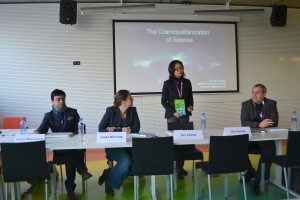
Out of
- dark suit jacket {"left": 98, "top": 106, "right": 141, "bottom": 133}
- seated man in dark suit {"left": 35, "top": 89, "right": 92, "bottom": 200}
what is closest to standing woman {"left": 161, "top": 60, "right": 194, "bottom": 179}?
dark suit jacket {"left": 98, "top": 106, "right": 141, "bottom": 133}

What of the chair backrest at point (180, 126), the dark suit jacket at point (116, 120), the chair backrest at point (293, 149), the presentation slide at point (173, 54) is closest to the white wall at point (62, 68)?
the presentation slide at point (173, 54)

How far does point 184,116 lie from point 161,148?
4.69ft

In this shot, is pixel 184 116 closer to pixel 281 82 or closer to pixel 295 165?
pixel 295 165

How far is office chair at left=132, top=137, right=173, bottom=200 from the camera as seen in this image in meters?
2.69

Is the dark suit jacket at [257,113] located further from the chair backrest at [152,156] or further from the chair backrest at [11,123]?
the chair backrest at [11,123]

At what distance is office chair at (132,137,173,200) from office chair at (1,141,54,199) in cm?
83

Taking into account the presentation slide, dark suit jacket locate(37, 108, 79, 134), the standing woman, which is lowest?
dark suit jacket locate(37, 108, 79, 134)

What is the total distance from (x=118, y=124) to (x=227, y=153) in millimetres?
1340

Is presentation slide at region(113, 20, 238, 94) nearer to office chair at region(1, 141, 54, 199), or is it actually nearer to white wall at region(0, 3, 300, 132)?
white wall at region(0, 3, 300, 132)

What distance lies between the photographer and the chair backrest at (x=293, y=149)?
2.87m

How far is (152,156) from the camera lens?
8.93 ft

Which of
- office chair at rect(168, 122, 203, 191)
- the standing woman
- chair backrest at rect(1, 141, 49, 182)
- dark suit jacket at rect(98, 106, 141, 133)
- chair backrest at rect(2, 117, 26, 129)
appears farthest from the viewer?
chair backrest at rect(2, 117, 26, 129)

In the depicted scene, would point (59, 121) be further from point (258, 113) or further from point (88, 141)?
point (258, 113)

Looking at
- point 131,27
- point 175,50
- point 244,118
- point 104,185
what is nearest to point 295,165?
point 244,118
